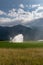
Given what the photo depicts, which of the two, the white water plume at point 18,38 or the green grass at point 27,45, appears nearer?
the green grass at point 27,45

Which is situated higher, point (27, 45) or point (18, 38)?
point (18, 38)

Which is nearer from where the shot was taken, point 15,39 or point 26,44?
point 26,44

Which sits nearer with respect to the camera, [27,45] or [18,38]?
[27,45]

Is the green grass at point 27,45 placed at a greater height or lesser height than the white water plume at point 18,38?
lesser

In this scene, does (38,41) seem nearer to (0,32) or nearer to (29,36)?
(29,36)

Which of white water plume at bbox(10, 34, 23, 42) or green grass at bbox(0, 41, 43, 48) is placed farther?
white water plume at bbox(10, 34, 23, 42)

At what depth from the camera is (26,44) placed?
12.5 meters

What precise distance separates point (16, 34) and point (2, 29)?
1.27 meters

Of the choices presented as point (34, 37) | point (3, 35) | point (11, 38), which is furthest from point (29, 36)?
point (3, 35)

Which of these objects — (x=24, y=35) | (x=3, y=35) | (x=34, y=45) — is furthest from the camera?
(x=3, y=35)

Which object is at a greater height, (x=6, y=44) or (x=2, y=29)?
(x=2, y=29)

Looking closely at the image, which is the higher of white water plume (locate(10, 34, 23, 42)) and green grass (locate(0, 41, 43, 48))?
white water plume (locate(10, 34, 23, 42))

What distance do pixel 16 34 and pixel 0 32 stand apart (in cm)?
111

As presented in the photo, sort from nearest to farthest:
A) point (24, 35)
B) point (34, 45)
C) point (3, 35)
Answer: point (34, 45), point (24, 35), point (3, 35)
